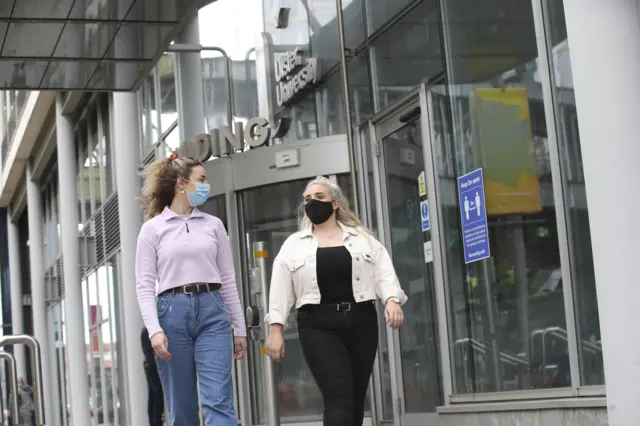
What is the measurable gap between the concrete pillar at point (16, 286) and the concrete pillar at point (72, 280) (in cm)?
1458

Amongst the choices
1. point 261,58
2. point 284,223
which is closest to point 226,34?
point 261,58

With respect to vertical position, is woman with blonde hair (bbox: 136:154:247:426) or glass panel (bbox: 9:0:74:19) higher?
glass panel (bbox: 9:0:74:19)

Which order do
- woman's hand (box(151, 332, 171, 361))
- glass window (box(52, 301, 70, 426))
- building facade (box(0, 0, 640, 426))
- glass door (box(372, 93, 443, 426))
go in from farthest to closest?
glass window (box(52, 301, 70, 426))
glass door (box(372, 93, 443, 426))
woman's hand (box(151, 332, 171, 361))
building facade (box(0, 0, 640, 426))

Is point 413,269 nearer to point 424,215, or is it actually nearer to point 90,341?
point 424,215

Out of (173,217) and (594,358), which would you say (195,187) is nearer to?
(173,217)

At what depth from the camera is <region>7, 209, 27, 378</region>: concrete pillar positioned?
133 ft

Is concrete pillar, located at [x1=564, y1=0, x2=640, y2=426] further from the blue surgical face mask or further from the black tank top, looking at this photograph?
the blue surgical face mask

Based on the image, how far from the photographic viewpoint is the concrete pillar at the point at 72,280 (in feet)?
81.6

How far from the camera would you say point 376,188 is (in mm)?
11984

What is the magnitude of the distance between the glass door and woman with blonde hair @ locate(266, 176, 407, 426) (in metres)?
3.86

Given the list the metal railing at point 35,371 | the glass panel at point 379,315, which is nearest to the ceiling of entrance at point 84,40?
the glass panel at point 379,315

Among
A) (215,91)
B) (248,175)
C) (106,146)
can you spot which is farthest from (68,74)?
(106,146)

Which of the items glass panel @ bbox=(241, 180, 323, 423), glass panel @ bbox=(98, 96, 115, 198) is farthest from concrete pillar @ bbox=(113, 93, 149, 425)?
glass panel @ bbox=(241, 180, 323, 423)

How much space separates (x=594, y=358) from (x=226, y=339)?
2.54 metres
